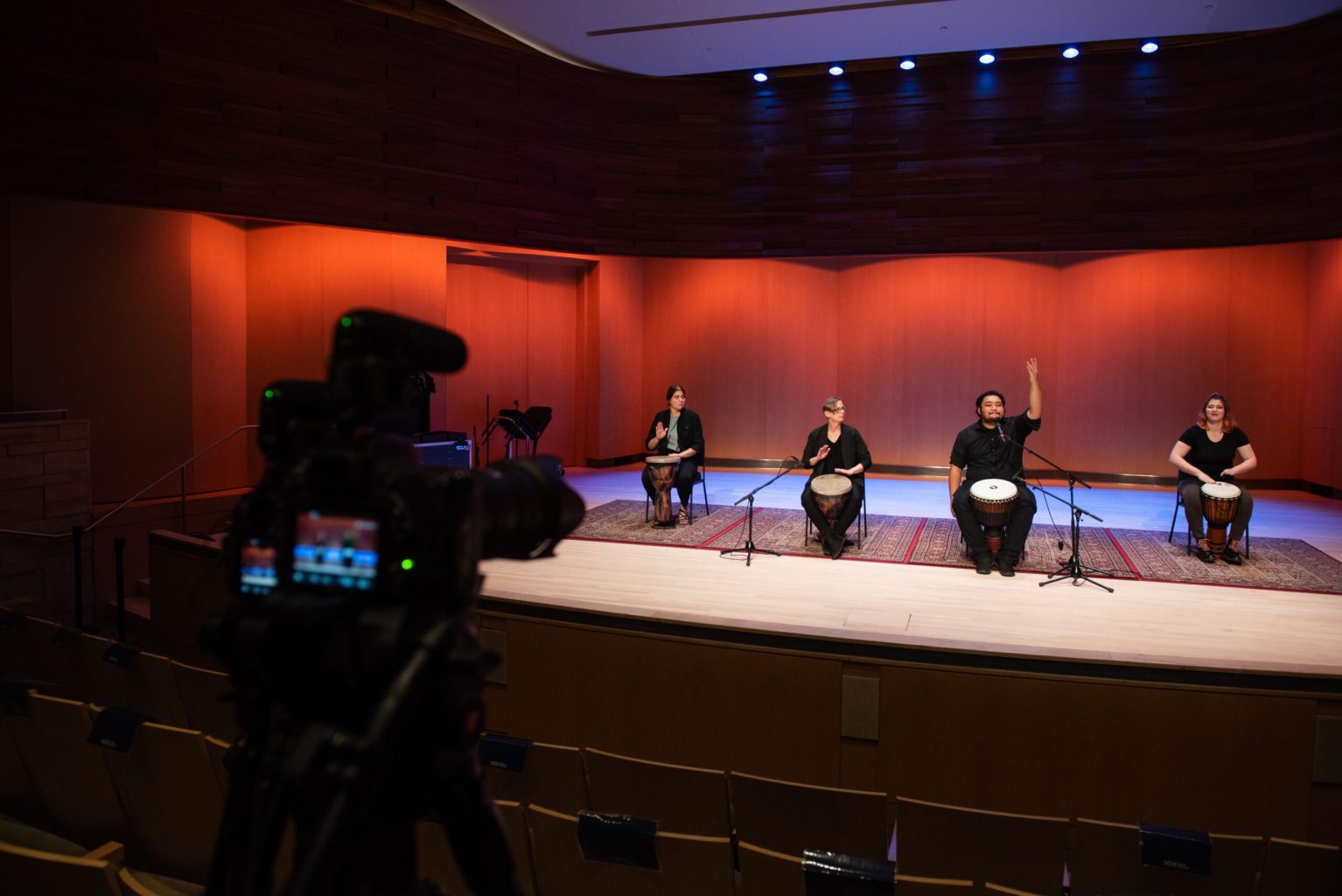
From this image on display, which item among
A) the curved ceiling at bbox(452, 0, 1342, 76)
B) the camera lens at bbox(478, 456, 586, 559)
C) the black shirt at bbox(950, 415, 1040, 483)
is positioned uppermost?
the curved ceiling at bbox(452, 0, 1342, 76)

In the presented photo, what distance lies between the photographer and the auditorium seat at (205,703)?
11.9 feet

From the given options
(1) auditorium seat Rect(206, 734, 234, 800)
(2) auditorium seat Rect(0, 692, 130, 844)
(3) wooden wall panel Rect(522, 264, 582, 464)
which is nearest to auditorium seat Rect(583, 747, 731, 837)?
(1) auditorium seat Rect(206, 734, 234, 800)

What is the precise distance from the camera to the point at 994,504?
19.6ft

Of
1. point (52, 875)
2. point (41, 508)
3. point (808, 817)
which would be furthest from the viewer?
point (41, 508)

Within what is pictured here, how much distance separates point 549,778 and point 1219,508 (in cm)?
509

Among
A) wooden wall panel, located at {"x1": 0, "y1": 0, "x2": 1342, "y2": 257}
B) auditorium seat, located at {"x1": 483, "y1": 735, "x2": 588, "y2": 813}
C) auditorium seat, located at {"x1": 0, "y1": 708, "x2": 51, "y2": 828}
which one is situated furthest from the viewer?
wooden wall panel, located at {"x1": 0, "y1": 0, "x2": 1342, "y2": 257}

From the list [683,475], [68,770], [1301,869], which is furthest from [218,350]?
[1301,869]

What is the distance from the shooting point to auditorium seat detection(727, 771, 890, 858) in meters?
2.66

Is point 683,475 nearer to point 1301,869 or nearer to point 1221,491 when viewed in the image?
point 1221,491

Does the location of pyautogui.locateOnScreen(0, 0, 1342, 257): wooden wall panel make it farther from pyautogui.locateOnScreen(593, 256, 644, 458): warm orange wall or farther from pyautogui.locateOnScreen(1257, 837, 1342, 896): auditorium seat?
pyautogui.locateOnScreen(1257, 837, 1342, 896): auditorium seat

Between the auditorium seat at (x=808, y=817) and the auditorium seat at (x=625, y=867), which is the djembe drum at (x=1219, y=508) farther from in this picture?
the auditorium seat at (x=625, y=867)

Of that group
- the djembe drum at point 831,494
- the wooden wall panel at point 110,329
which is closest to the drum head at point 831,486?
the djembe drum at point 831,494

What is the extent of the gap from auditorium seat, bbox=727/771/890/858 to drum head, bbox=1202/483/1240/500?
458 cm

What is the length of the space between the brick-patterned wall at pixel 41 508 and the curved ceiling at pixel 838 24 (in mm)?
5528
